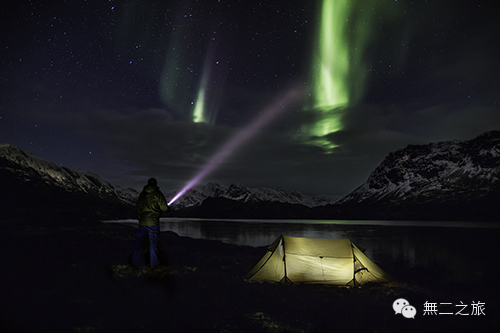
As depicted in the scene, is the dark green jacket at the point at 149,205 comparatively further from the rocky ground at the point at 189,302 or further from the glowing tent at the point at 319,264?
the glowing tent at the point at 319,264

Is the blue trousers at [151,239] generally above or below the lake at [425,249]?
above

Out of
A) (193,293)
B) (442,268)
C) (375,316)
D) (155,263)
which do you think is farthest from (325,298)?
(442,268)

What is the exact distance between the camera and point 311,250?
1661 cm

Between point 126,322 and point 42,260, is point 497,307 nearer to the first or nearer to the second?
point 126,322

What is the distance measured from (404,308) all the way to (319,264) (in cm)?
453

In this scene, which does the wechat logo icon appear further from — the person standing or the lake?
the lake

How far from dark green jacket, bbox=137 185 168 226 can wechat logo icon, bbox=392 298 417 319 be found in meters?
10.6

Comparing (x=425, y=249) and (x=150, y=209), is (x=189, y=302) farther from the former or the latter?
(x=425, y=249)

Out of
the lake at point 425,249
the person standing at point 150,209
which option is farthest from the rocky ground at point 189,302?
the lake at point 425,249

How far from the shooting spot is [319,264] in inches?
643

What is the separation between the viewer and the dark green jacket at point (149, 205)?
40.0ft

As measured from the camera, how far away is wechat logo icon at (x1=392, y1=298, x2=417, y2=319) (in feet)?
40.9

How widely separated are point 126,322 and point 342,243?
11.7m

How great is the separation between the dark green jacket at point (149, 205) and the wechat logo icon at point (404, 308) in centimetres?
1058
